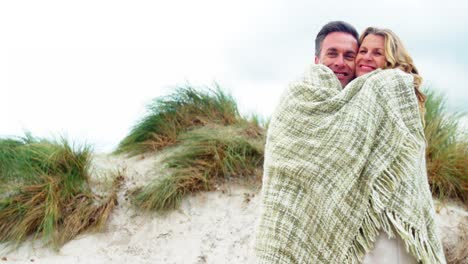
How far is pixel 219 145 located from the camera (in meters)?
6.19

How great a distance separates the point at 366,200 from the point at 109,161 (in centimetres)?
448

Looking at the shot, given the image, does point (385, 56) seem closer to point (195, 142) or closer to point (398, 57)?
point (398, 57)

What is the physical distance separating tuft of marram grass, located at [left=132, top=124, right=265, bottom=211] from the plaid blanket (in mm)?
3089

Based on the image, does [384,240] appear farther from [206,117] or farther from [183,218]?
[206,117]

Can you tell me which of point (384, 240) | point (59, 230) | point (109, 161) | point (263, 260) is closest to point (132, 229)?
point (59, 230)

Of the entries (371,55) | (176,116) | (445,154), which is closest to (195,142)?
(176,116)

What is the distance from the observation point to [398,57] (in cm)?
309

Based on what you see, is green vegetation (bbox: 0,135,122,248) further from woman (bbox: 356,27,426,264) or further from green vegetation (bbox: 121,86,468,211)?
woman (bbox: 356,27,426,264)

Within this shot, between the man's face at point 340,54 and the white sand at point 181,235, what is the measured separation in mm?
2701

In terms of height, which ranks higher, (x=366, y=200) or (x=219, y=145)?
(x=366, y=200)

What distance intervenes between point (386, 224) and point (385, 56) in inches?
33.5

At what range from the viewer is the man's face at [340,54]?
320 centimetres

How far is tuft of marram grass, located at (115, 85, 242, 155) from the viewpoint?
22.6 feet

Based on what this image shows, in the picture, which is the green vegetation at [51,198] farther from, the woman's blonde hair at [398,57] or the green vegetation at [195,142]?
the woman's blonde hair at [398,57]
